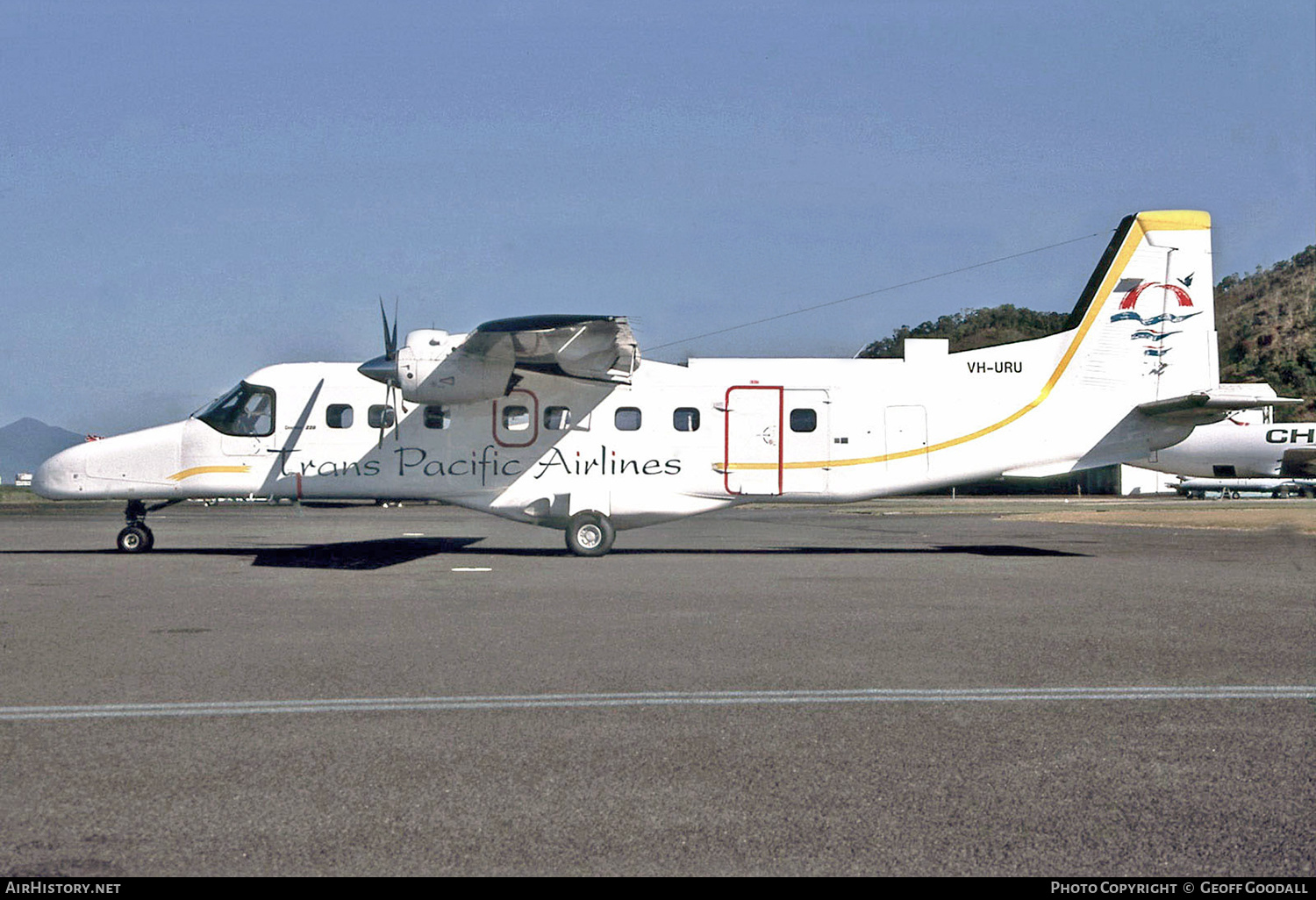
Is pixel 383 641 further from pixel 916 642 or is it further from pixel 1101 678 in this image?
pixel 1101 678

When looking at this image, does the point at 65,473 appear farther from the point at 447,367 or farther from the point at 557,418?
the point at 557,418

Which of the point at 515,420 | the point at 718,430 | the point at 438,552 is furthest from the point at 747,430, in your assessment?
the point at 438,552

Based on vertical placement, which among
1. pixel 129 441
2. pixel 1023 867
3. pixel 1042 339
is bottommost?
pixel 1023 867

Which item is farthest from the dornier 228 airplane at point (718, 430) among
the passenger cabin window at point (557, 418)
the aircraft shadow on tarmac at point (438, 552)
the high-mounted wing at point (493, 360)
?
the aircraft shadow on tarmac at point (438, 552)

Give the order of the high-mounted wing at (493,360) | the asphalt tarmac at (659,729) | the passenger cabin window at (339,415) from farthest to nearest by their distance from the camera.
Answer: the passenger cabin window at (339,415) → the high-mounted wing at (493,360) → the asphalt tarmac at (659,729)

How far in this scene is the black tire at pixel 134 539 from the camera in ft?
65.6

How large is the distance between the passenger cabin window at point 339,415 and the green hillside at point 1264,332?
149ft

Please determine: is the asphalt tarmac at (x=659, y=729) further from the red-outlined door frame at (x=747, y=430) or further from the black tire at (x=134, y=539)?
the black tire at (x=134, y=539)

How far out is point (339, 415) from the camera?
19953 millimetres

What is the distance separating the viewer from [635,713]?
257 inches

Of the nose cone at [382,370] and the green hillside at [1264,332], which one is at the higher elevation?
the green hillside at [1264,332]

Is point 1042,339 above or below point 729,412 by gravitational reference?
above
